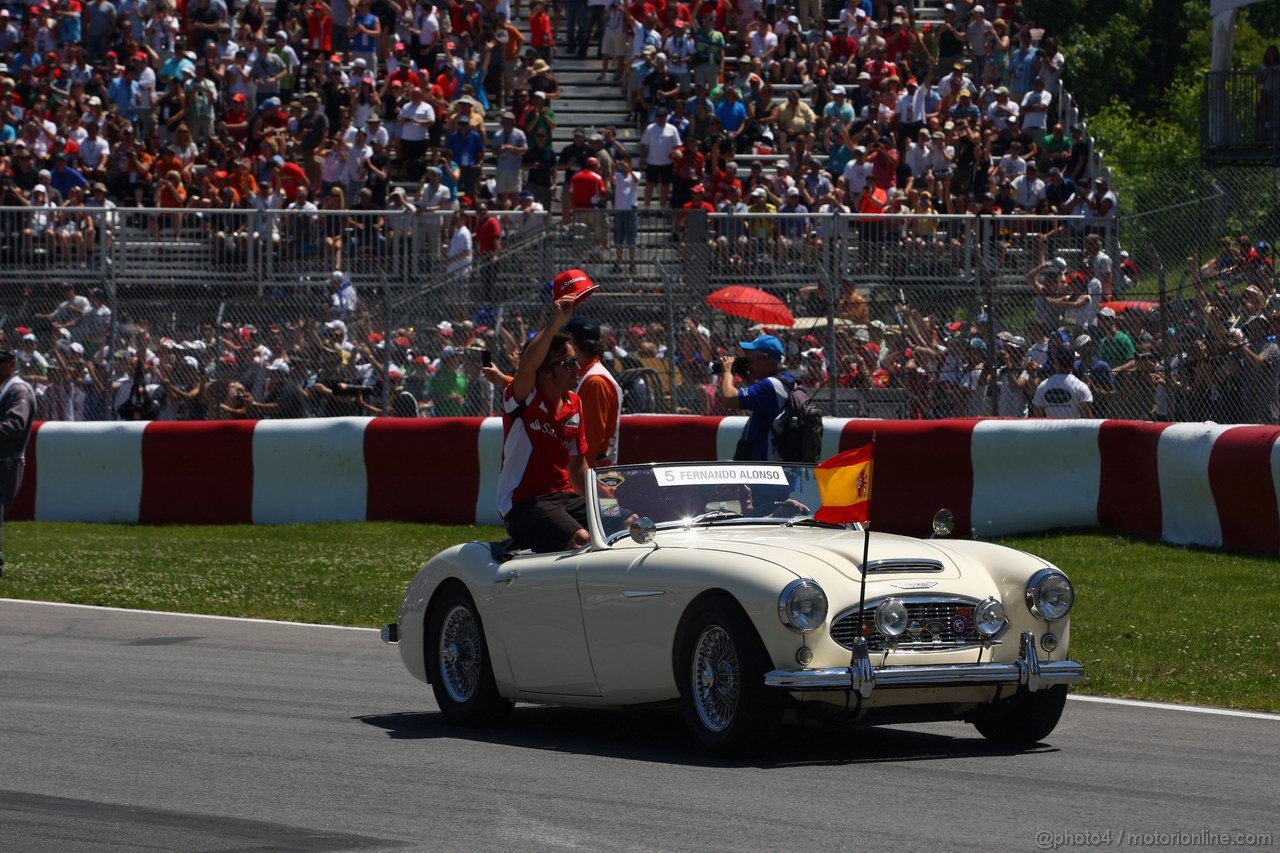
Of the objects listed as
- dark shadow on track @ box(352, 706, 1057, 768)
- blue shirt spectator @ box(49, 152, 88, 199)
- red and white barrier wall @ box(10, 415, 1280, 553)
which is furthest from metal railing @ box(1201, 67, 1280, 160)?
dark shadow on track @ box(352, 706, 1057, 768)

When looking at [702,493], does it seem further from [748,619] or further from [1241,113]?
[1241,113]

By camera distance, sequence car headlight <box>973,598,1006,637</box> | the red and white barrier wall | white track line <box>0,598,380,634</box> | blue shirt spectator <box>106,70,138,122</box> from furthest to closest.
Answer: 1. blue shirt spectator <box>106,70,138,122</box>
2. the red and white barrier wall
3. white track line <box>0,598,380,634</box>
4. car headlight <box>973,598,1006,637</box>

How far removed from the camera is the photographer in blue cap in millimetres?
11062

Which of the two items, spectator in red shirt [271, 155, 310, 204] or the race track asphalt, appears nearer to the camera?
the race track asphalt

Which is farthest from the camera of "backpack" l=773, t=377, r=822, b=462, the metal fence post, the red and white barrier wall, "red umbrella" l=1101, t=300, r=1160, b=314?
the metal fence post

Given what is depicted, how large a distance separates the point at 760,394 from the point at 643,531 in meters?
3.30

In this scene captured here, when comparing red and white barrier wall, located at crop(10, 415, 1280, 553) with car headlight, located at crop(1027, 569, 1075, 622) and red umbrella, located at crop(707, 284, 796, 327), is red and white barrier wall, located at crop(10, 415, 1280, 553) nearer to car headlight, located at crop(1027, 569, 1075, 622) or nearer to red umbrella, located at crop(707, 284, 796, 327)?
red umbrella, located at crop(707, 284, 796, 327)

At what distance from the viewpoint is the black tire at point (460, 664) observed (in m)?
8.55

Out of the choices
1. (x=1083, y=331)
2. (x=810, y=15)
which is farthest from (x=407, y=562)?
(x=810, y=15)

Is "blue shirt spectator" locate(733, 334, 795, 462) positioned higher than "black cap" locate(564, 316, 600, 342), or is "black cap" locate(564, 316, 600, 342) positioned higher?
"black cap" locate(564, 316, 600, 342)

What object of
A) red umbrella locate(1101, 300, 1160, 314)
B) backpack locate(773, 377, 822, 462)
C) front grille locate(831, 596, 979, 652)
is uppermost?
red umbrella locate(1101, 300, 1160, 314)

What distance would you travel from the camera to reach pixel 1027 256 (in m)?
16.5

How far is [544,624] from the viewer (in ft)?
26.8

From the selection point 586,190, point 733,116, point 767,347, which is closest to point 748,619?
point 767,347
